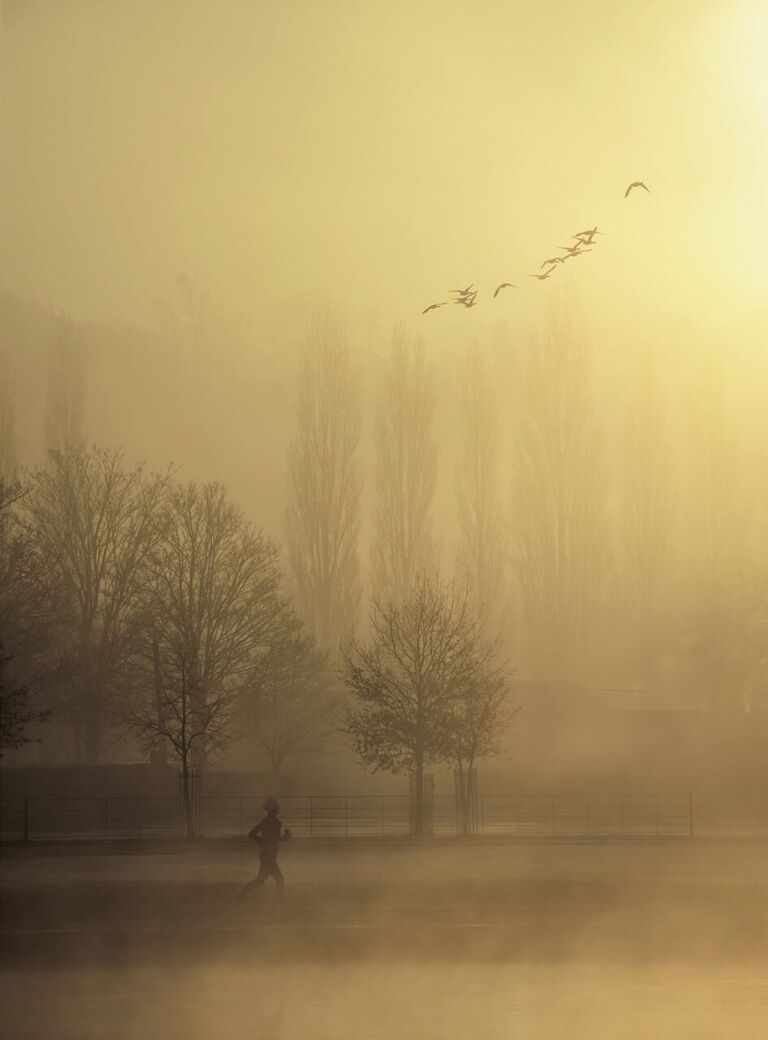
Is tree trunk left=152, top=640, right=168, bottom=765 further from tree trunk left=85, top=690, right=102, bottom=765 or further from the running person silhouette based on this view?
the running person silhouette

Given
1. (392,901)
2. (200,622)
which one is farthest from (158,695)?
(392,901)

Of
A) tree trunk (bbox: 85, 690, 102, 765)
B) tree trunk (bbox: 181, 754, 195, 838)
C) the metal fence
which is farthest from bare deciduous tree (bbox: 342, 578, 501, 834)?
tree trunk (bbox: 85, 690, 102, 765)

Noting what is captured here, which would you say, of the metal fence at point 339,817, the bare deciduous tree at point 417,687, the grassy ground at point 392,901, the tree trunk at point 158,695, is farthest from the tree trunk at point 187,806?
the bare deciduous tree at point 417,687

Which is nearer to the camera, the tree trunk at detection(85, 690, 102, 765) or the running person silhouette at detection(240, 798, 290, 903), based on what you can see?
the running person silhouette at detection(240, 798, 290, 903)

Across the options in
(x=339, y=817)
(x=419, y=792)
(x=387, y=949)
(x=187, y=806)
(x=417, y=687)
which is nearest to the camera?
(x=387, y=949)

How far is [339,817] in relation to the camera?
26234 mm

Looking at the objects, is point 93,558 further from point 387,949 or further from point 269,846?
point 387,949

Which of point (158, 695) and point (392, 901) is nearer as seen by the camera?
point (392, 901)

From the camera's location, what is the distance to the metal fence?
22.8m

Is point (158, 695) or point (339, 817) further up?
point (158, 695)

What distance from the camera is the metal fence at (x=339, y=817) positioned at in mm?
22781

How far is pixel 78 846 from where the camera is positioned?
793 inches

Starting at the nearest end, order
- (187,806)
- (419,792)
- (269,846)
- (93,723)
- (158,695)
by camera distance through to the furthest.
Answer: (269,846)
(187,806)
(419,792)
(158,695)
(93,723)

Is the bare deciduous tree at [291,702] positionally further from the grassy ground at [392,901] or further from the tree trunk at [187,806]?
the grassy ground at [392,901]
